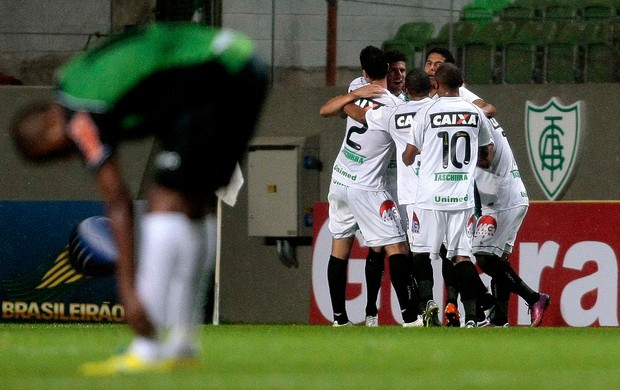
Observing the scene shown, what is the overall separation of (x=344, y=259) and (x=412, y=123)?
1318 millimetres

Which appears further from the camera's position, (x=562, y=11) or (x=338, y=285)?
(x=562, y=11)

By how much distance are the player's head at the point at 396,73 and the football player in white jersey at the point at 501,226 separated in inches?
35.7

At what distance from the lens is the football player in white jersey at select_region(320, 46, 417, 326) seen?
448 inches

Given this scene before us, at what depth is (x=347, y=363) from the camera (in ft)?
18.5

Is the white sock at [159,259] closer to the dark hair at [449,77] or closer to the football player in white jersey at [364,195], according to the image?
the dark hair at [449,77]

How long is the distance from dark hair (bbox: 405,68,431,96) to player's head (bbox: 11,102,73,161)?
6.32 metres

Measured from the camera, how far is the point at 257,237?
15.0 metres

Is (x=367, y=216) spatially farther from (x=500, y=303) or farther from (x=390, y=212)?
(x=500, y=303)

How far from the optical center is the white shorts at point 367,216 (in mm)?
11453

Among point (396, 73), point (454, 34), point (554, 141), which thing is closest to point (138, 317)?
point (396, 73)

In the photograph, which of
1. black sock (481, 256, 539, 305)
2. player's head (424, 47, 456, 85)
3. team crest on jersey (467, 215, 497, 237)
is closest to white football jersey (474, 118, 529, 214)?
team crest on jersey (467, 215, 497, 237)

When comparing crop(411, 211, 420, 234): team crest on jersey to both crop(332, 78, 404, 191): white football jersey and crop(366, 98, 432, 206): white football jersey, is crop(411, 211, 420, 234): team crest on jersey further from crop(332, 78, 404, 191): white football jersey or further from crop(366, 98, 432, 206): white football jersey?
crop(332, 78, 404, 191): white football jersey

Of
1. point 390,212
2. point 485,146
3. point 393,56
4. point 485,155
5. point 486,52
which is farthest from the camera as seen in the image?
point 486,52

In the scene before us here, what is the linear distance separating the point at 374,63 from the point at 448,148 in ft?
3.44
